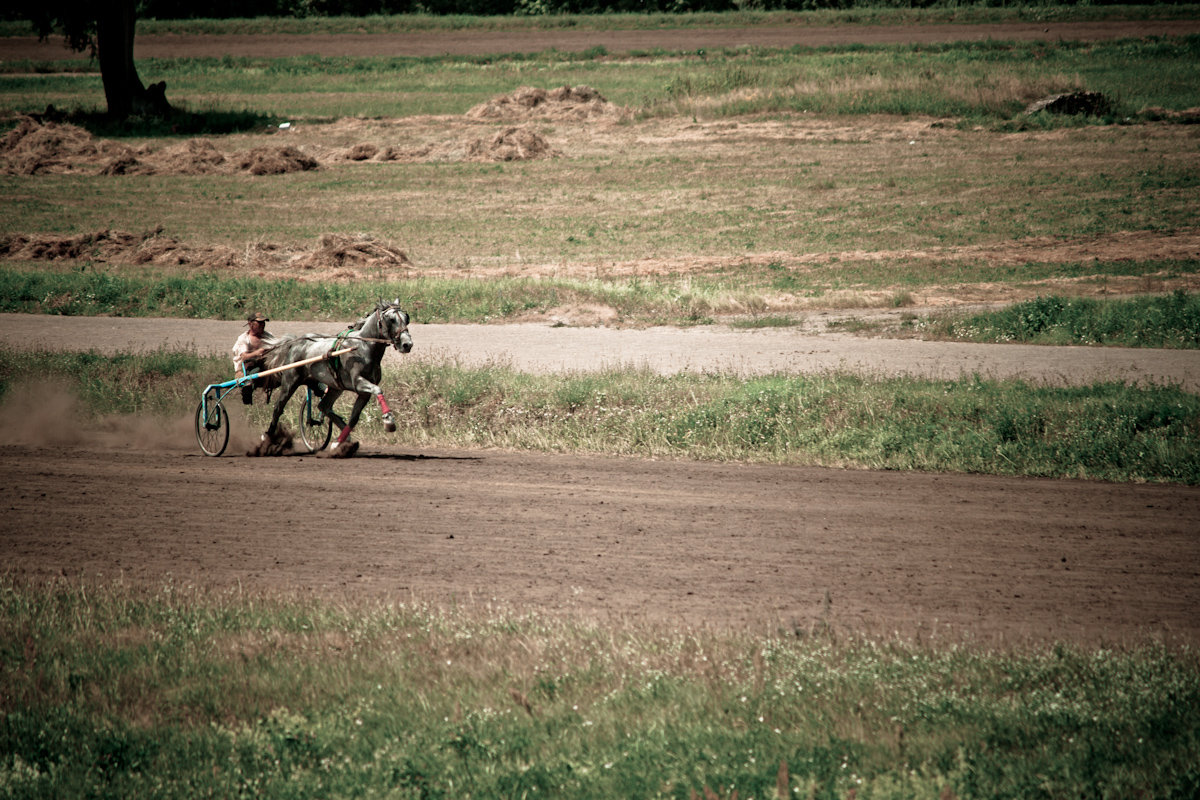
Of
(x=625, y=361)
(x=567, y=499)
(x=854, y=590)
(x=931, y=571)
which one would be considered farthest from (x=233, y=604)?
(x=625, y=361)

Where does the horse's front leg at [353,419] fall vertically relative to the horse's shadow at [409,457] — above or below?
above

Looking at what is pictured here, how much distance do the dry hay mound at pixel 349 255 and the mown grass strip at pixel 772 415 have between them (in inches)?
418

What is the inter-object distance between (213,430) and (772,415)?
25.8 feet

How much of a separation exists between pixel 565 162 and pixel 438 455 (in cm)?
2831

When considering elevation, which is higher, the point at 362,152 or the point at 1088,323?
the point at 362,152

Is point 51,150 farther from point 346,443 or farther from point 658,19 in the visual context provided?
point 658,19

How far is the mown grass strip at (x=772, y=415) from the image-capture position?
1265 cm

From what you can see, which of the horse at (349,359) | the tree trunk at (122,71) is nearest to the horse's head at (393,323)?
the horse at (349,359)

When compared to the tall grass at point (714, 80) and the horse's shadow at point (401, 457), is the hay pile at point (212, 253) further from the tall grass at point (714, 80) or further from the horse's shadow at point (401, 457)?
the tall grass at point (714, 80)

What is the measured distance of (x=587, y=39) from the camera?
7312cm

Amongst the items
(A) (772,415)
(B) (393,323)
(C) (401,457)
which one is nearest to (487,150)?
(C) (401,457)

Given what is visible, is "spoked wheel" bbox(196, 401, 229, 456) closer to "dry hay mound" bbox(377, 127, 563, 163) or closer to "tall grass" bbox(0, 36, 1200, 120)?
"dry hay mound" bbox(377, 127, 563, 163)

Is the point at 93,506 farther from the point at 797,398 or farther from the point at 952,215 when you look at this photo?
the point at 952,215

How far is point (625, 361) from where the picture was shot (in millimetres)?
18297
